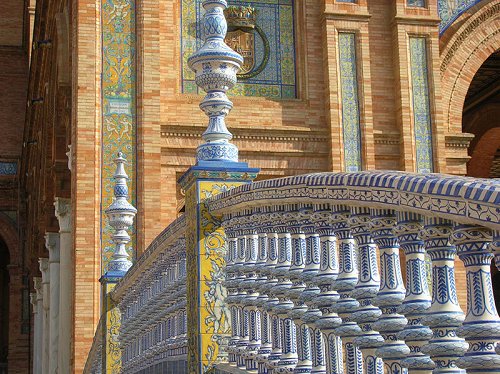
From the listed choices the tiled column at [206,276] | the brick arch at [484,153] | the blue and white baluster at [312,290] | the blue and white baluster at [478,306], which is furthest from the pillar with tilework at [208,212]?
the brick arch at [484,153]

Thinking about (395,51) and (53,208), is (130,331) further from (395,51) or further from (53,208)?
(53,208)

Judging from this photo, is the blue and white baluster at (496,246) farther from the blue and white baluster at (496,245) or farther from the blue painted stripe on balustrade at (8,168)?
the blue painted stripe on balustrade at (8,168)

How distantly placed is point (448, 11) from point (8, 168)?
18.0 meters

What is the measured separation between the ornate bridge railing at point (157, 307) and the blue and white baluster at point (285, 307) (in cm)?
162

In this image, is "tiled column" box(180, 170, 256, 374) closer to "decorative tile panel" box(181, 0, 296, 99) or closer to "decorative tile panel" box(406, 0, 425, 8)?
"decorative tile panel" box(181, 0, 296, 99)

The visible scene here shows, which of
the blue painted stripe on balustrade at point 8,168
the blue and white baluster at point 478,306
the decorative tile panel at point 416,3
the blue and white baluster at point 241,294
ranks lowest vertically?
the blue and white baluster at point 478,306

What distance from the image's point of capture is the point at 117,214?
923 centimetres

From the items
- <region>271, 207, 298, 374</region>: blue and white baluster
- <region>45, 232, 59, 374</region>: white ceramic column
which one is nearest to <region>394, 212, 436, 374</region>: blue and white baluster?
<region>271, 207, 298, 374</region>: blue and white baluster

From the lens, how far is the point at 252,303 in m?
4.82

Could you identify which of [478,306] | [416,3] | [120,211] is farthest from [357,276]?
[416,3]

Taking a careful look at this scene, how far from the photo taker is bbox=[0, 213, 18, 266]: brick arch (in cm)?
2959

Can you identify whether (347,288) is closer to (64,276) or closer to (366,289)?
(366,289)

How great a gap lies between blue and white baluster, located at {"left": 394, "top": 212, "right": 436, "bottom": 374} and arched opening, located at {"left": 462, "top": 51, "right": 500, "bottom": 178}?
21.0 metres

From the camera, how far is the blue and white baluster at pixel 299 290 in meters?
4.09
